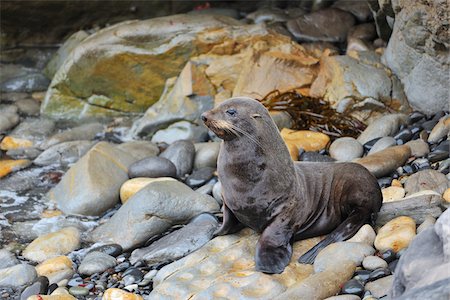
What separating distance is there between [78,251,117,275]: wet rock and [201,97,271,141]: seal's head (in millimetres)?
1405

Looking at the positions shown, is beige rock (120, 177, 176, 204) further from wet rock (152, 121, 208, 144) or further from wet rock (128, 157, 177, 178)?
wet rock (152, 121, 208, 144)

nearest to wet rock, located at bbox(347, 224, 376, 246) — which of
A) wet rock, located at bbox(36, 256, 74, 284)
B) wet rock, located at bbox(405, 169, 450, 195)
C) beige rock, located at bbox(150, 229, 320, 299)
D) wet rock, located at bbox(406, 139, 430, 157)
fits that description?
beige rock, located at bbox(150, 229, 320, 299)

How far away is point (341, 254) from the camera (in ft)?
17.3

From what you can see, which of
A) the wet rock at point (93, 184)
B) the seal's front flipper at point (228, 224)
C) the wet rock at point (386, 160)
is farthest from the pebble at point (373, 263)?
the wet rock at point (93, 184)

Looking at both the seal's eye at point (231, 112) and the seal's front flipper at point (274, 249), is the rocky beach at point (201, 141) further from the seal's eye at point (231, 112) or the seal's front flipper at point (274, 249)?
the seal's eye at point (231, 112)

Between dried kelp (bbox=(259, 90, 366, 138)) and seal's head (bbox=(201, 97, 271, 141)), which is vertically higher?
seal's head (bbox=(201, 97, 271, 141))

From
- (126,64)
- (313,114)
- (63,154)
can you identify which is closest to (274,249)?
(313,114)

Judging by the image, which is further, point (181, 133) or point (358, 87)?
point (181, 133)

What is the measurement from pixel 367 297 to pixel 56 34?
875cm

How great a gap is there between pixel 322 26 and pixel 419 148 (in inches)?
146

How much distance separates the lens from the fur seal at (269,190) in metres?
5.68

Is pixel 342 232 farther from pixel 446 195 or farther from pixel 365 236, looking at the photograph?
pixel 446 195

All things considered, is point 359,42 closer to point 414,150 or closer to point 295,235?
point 414,150

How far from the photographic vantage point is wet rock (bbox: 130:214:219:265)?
241 inches
